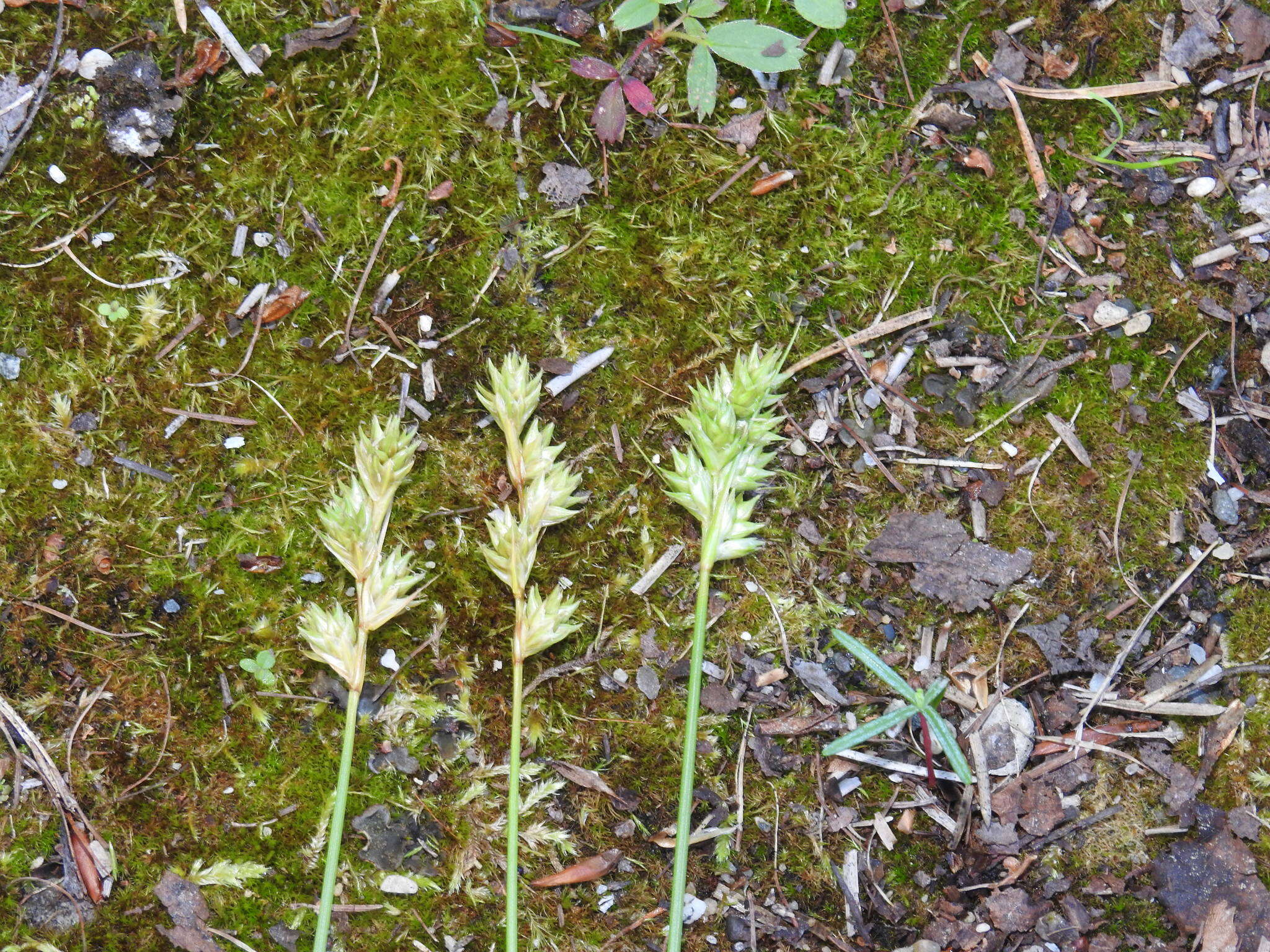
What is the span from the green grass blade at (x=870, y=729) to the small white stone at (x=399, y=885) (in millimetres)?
1430

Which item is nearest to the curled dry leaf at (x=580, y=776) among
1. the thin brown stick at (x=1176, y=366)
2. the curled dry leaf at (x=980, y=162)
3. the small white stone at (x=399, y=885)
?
the small white stone at (x=399, y=885)

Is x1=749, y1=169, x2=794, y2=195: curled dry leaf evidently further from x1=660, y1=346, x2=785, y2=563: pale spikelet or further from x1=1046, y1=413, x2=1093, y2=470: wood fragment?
x1=1046, y1=413, x2=1093, y2=470: wood fragment

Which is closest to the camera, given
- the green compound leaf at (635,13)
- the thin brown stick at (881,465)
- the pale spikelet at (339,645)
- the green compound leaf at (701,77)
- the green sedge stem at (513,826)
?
the green sedge stem at (513,826)

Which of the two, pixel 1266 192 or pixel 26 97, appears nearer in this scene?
pixel 26 97

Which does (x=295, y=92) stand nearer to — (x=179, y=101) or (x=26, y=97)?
(x=179, y=101)

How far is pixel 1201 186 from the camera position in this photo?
3287mm

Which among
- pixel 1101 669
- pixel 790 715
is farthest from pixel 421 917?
pixel 1101 669

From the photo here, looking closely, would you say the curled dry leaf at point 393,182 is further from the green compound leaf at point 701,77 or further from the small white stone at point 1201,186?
the small white stone at point 1201,186

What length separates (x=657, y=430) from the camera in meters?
3.17

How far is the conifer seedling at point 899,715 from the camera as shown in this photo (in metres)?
2.79

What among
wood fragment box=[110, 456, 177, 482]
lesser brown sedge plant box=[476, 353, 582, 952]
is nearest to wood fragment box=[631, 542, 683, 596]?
lesser brown sedge plant box=[476, 353, 582, 952]

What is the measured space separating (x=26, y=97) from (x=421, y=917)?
300 centimetres

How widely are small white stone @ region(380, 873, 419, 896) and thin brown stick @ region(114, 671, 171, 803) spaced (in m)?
0.83

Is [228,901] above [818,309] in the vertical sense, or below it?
below
